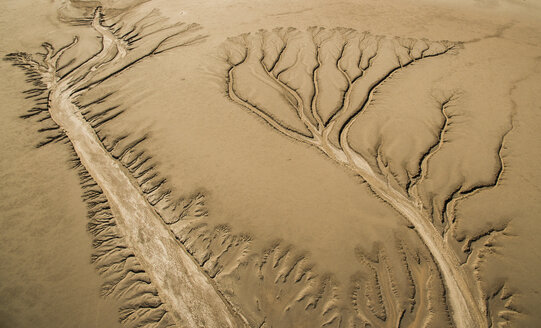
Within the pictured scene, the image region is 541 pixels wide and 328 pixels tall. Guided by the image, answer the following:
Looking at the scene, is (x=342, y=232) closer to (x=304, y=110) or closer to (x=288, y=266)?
(x=288, y=266)

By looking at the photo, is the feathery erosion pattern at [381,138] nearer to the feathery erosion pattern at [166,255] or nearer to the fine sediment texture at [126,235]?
the feathery erosion pattern at [166,255]

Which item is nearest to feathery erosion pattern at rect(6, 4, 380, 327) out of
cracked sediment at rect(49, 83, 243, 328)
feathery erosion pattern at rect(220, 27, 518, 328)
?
cracked sediment at rect(49, 83, 243, 328)

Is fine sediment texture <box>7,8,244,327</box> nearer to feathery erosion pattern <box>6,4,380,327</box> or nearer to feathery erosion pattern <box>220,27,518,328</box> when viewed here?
feathery erosion pattern <box>6,4,380,327</box>

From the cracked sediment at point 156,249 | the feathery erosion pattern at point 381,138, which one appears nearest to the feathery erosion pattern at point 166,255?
the cracked sediment at point 156,249

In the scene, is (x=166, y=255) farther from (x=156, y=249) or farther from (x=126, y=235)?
(x=126, y=235)

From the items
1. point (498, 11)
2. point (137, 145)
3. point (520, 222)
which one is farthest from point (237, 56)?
A: point (498, 11)

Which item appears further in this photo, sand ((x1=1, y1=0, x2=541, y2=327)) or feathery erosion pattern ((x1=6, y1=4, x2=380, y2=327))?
sand ((x1=1, y1=0, x2=541, y2=327))
